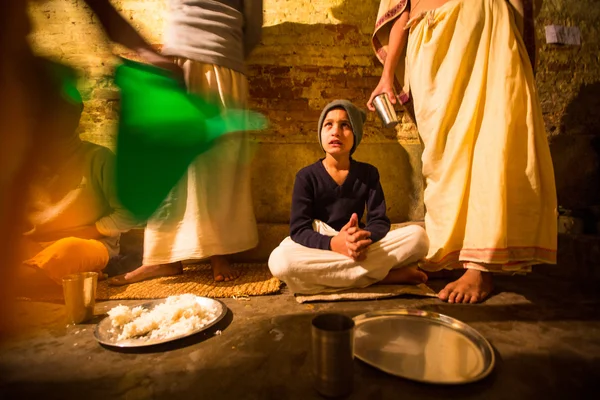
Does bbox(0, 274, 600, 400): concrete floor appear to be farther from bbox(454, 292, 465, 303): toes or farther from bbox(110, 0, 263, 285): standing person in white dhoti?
bbox(110, 0, 263, 285): standing person in white dhoti

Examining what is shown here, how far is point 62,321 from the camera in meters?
1.55

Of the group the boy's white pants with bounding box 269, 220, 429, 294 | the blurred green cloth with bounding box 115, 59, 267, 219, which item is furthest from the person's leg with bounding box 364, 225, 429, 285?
the blurred green cloth with bounding box 115, 59, 267, 219

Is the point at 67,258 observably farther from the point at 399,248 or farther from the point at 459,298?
the point at 459,298

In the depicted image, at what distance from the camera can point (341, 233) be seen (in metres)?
1.76

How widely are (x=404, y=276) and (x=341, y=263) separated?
1.48 ft

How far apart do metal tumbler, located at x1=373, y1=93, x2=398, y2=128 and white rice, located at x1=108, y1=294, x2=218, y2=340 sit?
1.59 meters

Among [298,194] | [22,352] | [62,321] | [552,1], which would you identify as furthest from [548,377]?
[552,1]

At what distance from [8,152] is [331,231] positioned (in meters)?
1.91

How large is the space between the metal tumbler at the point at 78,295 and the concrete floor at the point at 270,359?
0.07 metres

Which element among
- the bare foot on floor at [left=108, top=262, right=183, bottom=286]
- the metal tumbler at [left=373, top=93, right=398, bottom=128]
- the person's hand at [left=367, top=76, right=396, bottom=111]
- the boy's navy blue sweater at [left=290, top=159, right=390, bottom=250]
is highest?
the person's hand at [left=367, top=76, right=396, bottom=111]

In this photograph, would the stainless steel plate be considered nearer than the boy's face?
Yes

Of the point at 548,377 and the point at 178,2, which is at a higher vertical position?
the point at 178,2

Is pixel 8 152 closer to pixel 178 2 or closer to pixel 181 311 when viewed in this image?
pixel 181 311

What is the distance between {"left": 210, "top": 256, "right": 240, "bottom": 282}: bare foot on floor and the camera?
7.14 ft
